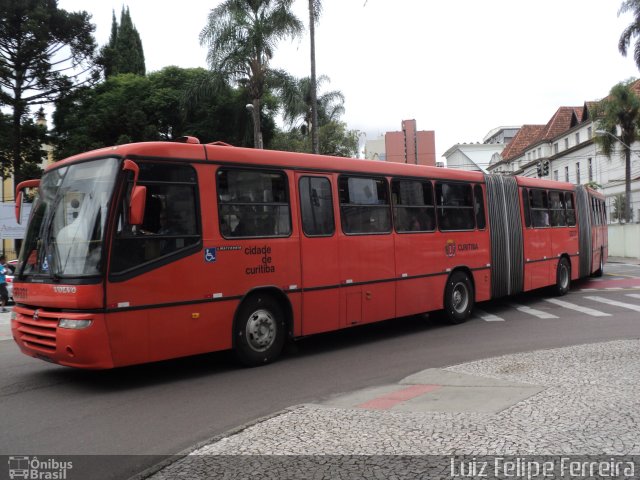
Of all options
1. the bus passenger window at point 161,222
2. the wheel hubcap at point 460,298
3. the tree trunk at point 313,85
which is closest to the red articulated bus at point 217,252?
the bus passenger window at point 161,222

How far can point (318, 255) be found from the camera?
856cm

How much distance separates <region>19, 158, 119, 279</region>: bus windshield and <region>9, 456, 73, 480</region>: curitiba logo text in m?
2.28

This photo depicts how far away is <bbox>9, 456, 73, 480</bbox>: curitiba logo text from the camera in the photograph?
4.23 meters

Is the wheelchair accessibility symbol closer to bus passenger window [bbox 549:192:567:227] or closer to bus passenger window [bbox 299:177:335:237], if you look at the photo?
bus passenger window [bbox 299:177:335:237]

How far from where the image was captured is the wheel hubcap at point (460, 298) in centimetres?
1149

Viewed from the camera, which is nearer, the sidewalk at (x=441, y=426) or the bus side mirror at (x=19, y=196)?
the sidewalk at (x=441, y=426)

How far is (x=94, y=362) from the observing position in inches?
250

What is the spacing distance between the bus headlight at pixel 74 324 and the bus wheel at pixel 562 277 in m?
12.7

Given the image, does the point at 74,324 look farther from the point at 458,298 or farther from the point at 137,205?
the point at 458,298

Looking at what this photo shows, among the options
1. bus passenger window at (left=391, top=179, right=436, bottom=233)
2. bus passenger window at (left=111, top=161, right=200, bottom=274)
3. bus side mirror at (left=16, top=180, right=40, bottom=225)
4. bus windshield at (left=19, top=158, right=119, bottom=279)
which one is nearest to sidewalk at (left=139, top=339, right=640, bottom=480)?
bus passenger window at (left=111, top=161, right=200, bottom=274)

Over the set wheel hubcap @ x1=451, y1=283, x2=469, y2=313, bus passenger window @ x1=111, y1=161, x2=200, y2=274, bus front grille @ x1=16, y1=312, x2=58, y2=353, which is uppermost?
bus passenger window @ x1=111, y1=161, x2=200, y2=274

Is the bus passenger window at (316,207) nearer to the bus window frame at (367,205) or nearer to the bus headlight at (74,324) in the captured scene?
the bus window frame at (367,205)

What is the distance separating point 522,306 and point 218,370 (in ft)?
29.0

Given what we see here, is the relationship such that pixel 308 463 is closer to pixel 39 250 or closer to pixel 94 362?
pixel 94 362
